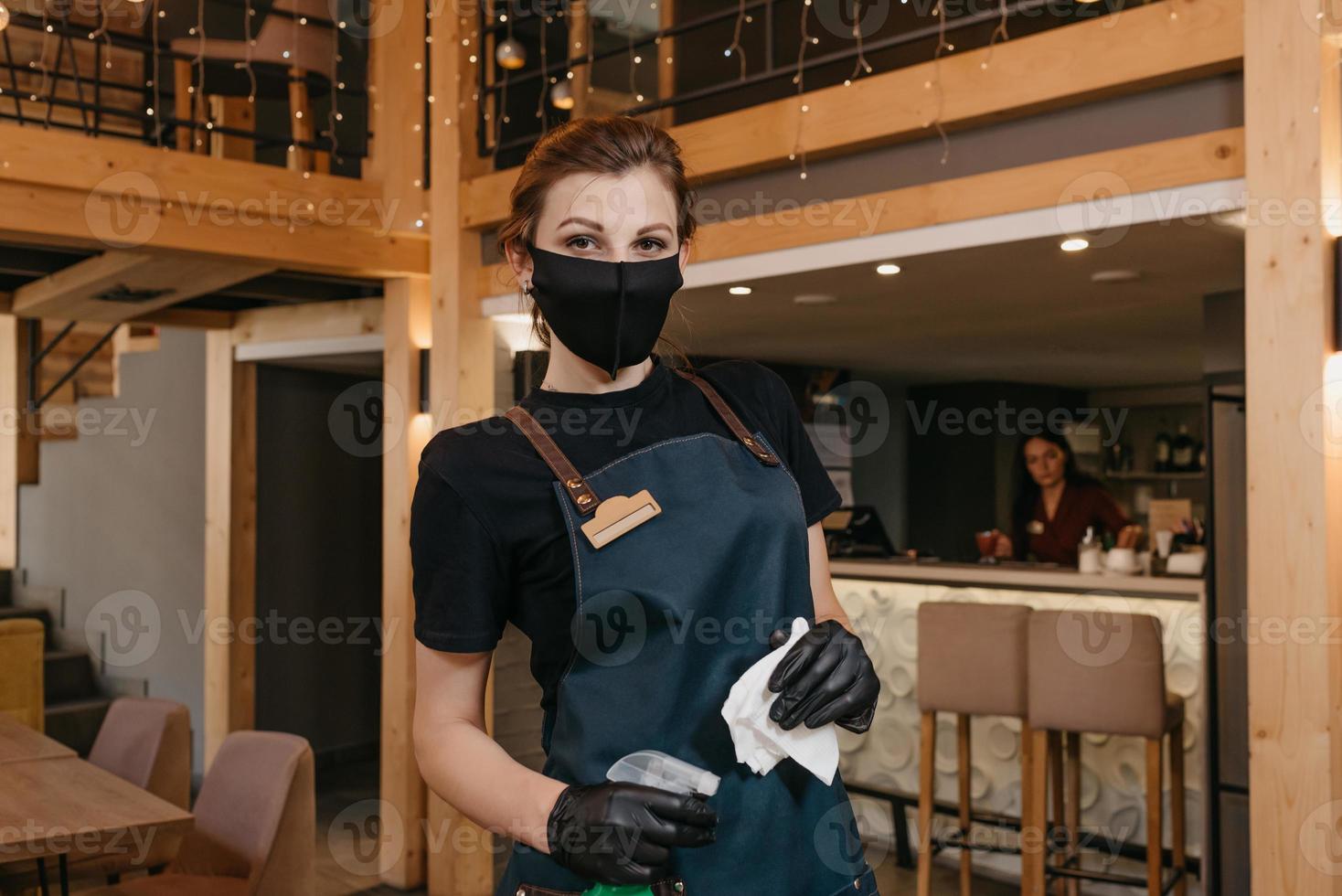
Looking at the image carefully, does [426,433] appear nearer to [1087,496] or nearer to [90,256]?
[90,256]

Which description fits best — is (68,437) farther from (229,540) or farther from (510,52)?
(510,52)

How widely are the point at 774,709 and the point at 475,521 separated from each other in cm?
36

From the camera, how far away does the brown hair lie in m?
1.24

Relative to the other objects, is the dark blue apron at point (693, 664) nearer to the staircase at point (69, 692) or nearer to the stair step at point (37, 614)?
the staircase at point (69, 692)

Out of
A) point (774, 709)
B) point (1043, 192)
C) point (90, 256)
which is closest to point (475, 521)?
point (774, 709)

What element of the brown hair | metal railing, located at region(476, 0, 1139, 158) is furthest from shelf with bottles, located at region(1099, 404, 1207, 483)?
the brown hair

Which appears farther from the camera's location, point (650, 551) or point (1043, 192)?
point (1043, 192)

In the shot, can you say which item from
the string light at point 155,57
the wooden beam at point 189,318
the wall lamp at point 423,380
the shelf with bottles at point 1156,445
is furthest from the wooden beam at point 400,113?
the shelf with bottles at point 1156,445

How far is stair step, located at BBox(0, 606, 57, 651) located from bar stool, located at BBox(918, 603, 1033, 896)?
560 cm

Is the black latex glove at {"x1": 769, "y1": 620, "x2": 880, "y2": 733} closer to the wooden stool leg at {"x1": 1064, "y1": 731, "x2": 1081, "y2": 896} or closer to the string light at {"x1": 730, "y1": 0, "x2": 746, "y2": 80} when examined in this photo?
the string light at {"x1": 730, "y1": 0, "x2": 746, "y2": 80}

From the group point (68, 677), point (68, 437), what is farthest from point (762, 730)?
point (68, 437)

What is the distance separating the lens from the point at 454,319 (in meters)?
4.71

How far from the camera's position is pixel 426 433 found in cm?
490

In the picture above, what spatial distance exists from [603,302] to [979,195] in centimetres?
231
